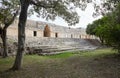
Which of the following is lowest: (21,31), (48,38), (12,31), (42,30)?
(48,38)

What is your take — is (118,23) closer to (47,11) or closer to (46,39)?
(47,11)

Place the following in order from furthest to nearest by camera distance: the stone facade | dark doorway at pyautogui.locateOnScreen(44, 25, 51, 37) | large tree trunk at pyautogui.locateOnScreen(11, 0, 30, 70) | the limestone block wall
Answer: dark doorway at pyautogui.locateOnScreen(44, 25, 51, 37) < the stone facade < the limestone block wall < large tree trunk at pyautogui.locateOnScreen(11, 0, 30, 70)

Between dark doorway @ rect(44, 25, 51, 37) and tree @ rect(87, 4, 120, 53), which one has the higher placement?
dark doorway @ rect(44, 25, 51, 37)

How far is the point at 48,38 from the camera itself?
26609 mm

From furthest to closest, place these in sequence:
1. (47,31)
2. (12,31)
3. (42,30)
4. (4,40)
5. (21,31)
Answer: (47,31)
(42,30)
(12,31)
(4,40)
(21,31)

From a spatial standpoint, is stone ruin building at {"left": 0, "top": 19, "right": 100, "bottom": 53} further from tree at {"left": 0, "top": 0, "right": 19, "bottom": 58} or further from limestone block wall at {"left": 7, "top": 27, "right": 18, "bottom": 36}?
tree at {"left": 0, "top": 0, "right": 19, "bottom": 58}

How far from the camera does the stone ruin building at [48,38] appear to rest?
71.2 feet

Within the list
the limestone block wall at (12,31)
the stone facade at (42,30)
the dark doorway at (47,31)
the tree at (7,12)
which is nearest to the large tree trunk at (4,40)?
the tree at (7,12)

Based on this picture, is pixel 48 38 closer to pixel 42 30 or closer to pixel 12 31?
pixel 12 31

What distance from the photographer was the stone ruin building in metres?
21.7

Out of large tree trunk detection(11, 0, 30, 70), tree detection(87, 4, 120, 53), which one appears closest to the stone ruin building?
tree detection(87, 4, 120, 53)

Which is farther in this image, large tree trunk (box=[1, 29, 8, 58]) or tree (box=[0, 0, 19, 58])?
large tree trunk (box=[1, 29, 8, 58])

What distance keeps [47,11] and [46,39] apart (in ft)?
43.7

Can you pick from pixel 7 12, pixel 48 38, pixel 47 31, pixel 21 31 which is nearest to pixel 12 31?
pixel 48 38
